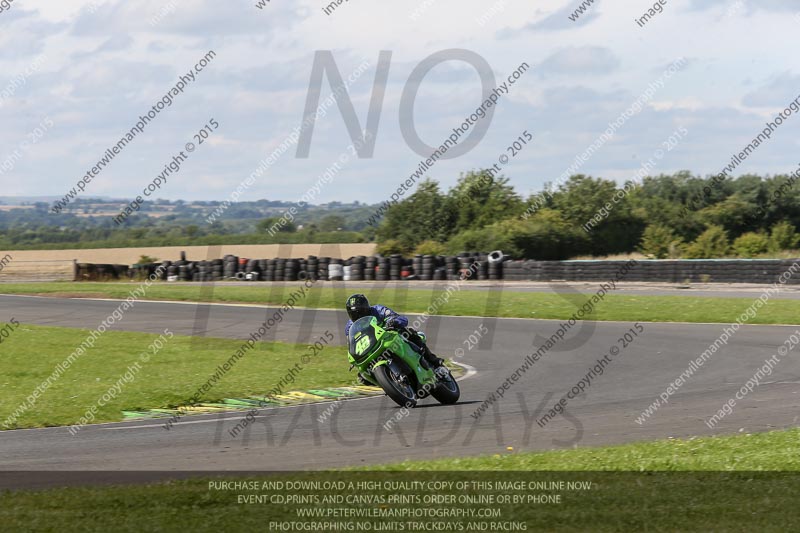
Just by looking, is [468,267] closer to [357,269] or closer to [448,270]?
[448,270]

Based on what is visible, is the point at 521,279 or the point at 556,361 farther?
the point at 521,279

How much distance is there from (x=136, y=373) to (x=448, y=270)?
2219 centimetres

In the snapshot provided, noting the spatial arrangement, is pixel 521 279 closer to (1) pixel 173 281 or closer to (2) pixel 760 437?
(1) pixel 173 281

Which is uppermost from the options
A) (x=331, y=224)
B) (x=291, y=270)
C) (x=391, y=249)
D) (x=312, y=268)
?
(x=331, y=224)

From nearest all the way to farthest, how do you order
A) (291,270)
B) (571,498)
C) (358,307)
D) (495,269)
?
1. (571,498)
2. (358,307)
3. (495,269)
4. (291,270)

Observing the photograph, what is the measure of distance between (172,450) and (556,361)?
8664 mm

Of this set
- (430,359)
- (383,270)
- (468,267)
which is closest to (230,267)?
(383,270)

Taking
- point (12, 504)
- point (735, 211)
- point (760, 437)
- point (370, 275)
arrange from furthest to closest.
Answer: point (735, 211) < point (370, 275) < point (760, 437) < point (12, 504)

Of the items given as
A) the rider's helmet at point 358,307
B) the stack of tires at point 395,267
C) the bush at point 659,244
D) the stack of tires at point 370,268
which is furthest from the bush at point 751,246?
the rider's helmet at point 358,307

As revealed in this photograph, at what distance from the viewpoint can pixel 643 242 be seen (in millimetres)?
46969

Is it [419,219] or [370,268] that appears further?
[419,219]

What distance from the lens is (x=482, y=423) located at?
36.1 ft

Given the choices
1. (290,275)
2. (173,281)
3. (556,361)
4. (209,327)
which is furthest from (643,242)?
(556,361)

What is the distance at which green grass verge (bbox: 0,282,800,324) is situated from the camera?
78.6 feet
